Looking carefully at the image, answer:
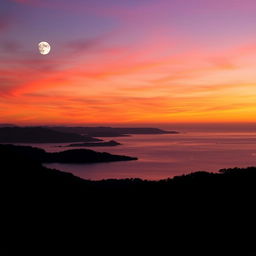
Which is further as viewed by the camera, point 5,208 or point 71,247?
point 5,208

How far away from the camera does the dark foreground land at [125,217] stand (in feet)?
67.9

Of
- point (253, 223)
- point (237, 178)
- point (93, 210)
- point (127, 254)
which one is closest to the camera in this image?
point (127, 254)

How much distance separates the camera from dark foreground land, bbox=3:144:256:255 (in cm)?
2069

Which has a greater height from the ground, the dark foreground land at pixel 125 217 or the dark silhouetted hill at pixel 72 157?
the dark foreground land at pixel 125 217

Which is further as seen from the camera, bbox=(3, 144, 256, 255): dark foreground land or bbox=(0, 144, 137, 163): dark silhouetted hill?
bbox=(0, 144, 137, 163): dark silhouetted hill

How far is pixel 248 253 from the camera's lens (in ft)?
65.3

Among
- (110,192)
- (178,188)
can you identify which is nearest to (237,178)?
(178,188)

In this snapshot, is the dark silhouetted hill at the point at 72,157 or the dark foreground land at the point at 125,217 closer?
the dark foreground land at the point at 125,217

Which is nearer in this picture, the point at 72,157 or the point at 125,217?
the point at 125,217

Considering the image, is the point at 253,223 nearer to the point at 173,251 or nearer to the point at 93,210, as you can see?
the point at 173,251

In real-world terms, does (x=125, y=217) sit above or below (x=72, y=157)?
above

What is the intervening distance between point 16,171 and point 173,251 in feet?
76.1

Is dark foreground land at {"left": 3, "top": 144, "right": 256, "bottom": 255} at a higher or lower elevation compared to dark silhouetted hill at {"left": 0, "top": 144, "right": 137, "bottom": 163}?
higher

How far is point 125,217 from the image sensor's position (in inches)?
1065
